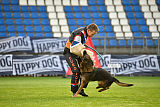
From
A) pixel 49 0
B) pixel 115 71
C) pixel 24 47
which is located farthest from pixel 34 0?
pixel 115 71

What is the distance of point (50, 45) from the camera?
63.5 ft

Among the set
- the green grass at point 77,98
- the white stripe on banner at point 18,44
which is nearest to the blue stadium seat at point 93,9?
the white stripe on banner at point 18,44

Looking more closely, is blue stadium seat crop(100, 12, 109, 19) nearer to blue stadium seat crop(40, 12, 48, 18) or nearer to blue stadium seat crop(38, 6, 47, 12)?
blue stadium seat crop(40, 12, 48, 18)

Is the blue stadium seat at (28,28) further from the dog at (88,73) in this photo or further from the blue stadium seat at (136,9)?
the dog at (88,73)

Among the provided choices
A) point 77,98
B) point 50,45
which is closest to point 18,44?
point 50,45

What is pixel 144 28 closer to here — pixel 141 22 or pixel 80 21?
pixel 141 22

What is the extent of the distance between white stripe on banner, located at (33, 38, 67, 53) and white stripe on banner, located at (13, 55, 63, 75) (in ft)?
3.37

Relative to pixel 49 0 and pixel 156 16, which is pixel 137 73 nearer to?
pixel 156 16

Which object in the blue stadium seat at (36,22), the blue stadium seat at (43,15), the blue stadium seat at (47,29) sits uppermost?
the blue stadium seat at (43,15)

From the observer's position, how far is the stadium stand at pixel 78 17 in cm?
2542

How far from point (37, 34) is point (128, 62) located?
886 cm

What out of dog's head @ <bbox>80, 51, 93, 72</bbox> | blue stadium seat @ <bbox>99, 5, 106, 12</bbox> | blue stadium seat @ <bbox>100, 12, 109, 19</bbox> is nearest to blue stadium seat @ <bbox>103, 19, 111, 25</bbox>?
blue stadium seat @ <bbox>100, 12, 109, 19</bbox>

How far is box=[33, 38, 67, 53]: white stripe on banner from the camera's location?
19188mm

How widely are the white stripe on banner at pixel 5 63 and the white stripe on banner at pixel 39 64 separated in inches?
13.9
